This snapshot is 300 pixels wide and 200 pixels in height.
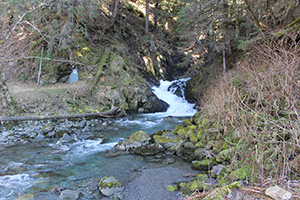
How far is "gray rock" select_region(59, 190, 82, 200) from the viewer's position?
4.05 m

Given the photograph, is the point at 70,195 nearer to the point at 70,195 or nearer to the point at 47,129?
the point at 70,195

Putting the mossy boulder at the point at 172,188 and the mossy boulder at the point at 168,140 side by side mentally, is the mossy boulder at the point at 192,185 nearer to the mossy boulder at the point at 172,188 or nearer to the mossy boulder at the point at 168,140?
the mossy boulder at the point at 172,188

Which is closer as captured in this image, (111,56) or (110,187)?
(110,187)

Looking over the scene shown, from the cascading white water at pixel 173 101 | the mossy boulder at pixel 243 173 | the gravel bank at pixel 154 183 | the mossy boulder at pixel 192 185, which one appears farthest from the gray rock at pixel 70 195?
the cascading white water at pixel 173 101

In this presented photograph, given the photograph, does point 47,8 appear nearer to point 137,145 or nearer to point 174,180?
point 137,145

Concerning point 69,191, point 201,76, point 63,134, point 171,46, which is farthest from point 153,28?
point 69,191

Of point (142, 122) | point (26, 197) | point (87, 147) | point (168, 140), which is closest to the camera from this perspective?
point (26, 197)

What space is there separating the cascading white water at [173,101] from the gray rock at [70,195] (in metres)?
9.32

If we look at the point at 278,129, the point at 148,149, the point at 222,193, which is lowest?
the point at 148,149

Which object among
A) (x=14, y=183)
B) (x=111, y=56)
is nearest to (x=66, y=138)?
(x=14, y=183)

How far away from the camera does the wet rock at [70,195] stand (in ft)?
13.3

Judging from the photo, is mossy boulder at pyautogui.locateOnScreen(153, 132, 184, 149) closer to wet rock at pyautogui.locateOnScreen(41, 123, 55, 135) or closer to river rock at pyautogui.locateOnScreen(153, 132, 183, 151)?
river rock at pyautogui.locateOnScreen(153, 132, 183, 151)

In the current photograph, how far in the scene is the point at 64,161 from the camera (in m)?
5.96

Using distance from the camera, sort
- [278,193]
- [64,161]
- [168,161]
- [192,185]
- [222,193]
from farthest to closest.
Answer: [64,161] < [168,161] < [192,185] < [222,193] < [278,193]
